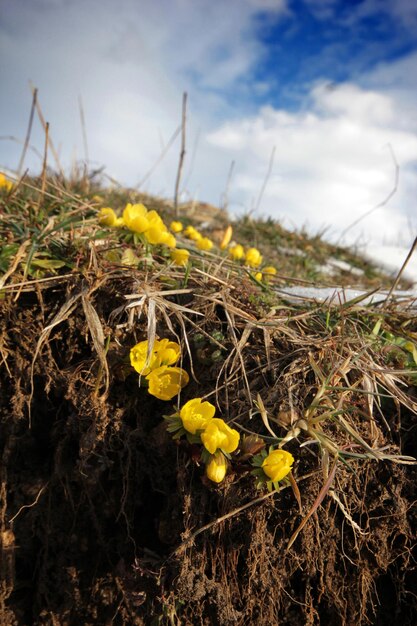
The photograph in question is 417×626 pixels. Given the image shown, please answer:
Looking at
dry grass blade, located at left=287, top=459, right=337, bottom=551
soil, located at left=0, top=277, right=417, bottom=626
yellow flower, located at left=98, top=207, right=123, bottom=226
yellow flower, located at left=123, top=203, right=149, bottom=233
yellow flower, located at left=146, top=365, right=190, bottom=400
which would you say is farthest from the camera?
yellow flower, located at left=98, top=207, right=123, bottom=226

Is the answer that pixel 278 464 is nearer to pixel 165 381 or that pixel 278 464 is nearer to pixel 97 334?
pixel 165 381

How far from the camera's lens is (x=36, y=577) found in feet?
5.26

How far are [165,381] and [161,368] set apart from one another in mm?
43

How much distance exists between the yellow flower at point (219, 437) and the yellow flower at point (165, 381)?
210 mm

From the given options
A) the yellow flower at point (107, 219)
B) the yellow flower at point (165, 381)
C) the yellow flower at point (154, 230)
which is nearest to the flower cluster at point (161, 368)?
the yellow flower at point (165, 381)

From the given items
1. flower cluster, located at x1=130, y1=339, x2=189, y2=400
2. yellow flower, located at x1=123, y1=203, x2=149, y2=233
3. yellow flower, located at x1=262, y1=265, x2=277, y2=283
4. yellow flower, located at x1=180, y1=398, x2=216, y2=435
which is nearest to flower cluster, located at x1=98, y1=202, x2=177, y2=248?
yellow flower, located at x1=123, y1=203, x2=149, y2=233

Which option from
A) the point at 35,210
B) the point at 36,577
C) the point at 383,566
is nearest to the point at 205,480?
the point at 383,566

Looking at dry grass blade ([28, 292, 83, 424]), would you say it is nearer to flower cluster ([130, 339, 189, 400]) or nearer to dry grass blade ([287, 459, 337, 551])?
flower cluster ([130, 339, 189, 400])

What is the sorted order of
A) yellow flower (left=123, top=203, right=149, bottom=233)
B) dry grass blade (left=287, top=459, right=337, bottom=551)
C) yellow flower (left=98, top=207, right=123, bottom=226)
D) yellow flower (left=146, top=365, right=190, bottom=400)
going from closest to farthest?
dry grass blade (left=287, top=459, right=337, bottom=551) < yellow flower (left=146, top=365, right=190, bottom=400) < yellow flower (left=123, top=203, right=149, bottom=233) < yellow flower (left=98, top=207, right=123, bottom=226)

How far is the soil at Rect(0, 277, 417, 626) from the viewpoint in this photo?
1.25 meters

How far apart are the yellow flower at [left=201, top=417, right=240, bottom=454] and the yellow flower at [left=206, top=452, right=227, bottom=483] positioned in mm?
22

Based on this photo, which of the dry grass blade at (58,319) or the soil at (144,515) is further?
the dry grass blade at (58,319)

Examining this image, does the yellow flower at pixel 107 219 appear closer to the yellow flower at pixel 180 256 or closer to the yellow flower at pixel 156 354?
the yellow flower at pixel 180 256

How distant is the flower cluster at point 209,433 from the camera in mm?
1183
